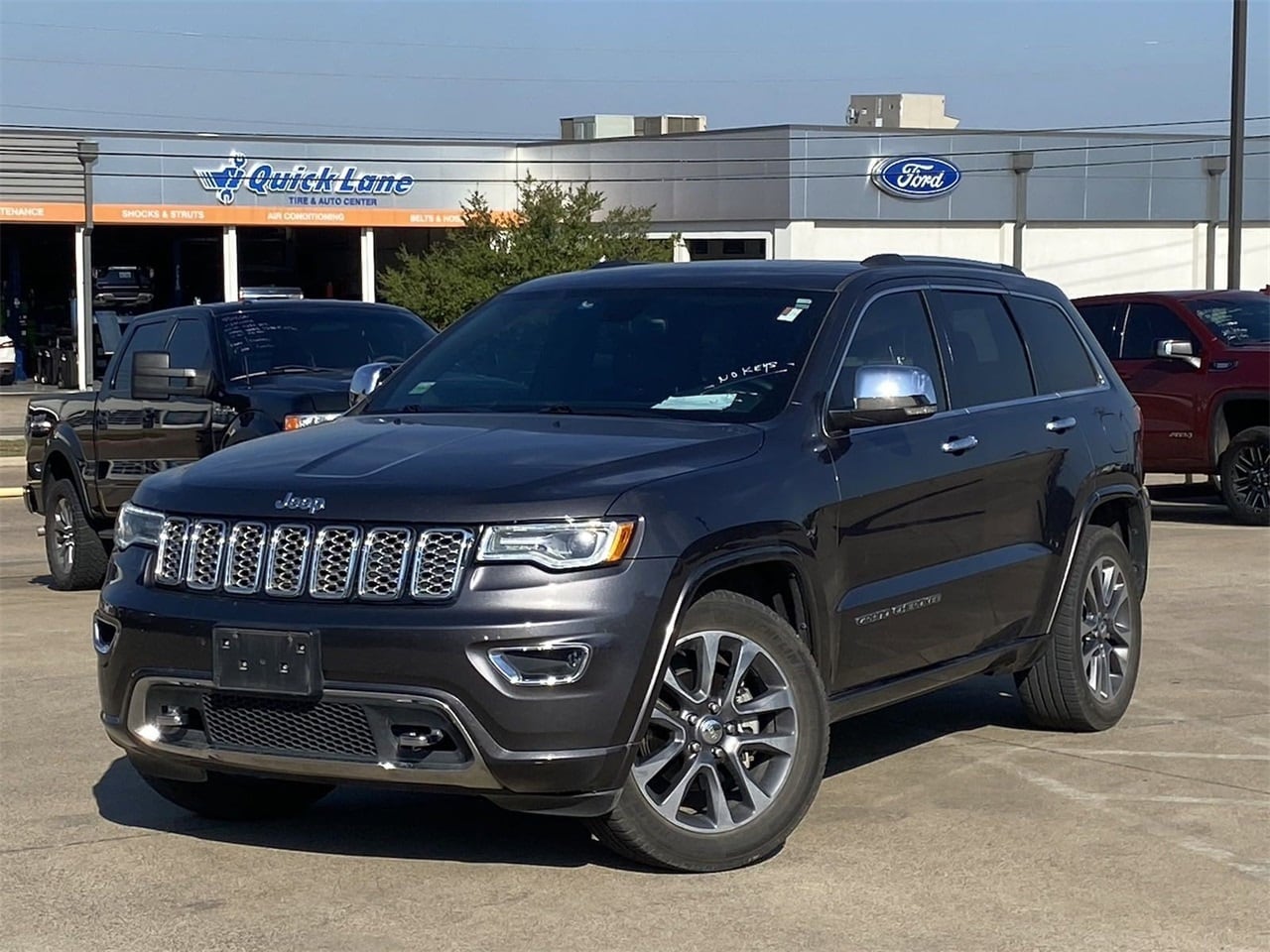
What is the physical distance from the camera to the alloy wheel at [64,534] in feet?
41.2

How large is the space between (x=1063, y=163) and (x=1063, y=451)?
44.7m

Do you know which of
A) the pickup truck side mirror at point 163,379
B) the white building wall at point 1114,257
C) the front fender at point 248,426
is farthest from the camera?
the white building wall at point 1114,257

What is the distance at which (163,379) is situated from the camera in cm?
1084

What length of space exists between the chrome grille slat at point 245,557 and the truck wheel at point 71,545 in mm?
7252

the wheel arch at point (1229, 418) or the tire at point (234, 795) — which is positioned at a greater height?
the wheel arch at point (1229, 418)

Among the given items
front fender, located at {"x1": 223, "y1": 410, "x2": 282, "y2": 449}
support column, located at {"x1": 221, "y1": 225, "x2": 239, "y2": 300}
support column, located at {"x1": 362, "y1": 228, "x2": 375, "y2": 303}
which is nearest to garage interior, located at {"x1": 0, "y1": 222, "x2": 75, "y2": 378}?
support column, located at {"x1": 221, "y1": 225, "x2": 239, "y2": 300}

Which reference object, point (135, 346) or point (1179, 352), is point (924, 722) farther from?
point (1179, 352)

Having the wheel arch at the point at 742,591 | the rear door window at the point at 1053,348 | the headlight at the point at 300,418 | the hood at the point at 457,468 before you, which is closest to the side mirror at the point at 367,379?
the hood at the point at 457,468

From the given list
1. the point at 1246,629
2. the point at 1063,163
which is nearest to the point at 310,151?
the point at 1063,163

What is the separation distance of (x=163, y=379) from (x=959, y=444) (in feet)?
18.3

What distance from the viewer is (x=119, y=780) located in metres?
6.85

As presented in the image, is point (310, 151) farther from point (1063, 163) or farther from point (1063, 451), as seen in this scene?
point (1063, 451)

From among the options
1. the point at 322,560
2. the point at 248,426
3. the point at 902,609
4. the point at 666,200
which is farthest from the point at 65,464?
the point at 666,200

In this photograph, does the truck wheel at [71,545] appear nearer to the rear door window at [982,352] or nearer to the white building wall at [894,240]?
the rear door window at [982,352]
